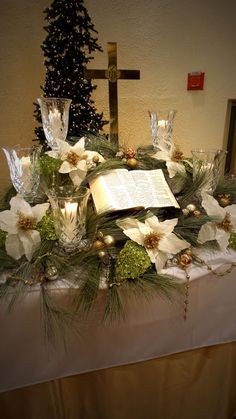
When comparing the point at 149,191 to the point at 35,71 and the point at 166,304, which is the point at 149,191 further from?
the point at 35,71

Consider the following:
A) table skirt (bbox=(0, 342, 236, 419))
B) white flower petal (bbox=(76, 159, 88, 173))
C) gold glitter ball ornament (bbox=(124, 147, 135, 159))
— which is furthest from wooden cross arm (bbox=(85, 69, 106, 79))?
table skirt (bbox=(0, 342, 236, 419))

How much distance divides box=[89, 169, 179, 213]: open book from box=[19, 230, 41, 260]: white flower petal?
17 cm

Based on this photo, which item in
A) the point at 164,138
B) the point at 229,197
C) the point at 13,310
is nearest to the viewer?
the point at 13,310

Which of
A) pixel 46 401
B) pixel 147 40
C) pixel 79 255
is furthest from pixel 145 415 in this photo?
pixel 147 40

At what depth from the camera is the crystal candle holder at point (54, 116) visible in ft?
3.11

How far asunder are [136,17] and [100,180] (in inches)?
45.2

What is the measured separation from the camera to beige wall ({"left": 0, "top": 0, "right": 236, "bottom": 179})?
4.57 feet

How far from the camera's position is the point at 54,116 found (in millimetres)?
954

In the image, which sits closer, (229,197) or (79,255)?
(79,255)

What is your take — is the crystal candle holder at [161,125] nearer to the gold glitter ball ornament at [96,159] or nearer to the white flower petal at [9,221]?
the gold glitter ball ornament at [96,159]

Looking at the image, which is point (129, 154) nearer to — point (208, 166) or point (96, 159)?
point (96, 159)

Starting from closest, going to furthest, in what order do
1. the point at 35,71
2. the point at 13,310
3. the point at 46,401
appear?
the point at 13,310 → the point at 46,401 → the point at 35,71

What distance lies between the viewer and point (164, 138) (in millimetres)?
1084

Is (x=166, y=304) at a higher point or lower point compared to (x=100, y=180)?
lower
